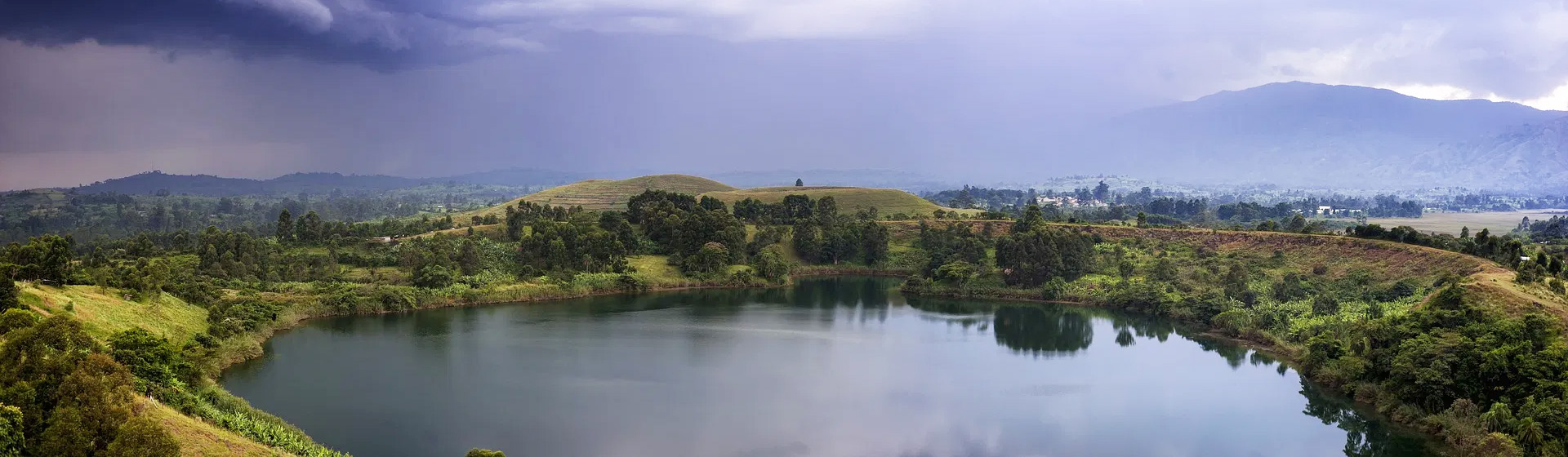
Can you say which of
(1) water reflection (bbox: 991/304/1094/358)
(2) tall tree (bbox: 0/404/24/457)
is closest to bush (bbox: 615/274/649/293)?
(1) water reflection (bbox: 991/304/1094/358)

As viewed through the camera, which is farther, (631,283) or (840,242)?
(840,242)

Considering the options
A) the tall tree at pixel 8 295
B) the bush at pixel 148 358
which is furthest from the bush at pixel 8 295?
the bush at pixel 148 358

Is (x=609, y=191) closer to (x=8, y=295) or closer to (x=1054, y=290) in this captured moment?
(x=1054, y=290)

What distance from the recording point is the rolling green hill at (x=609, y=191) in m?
108

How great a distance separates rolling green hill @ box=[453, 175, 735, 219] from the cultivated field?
278ft

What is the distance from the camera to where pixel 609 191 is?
11775 cm

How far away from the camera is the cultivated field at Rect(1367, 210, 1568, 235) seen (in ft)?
323

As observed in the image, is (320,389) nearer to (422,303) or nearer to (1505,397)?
(422,303)

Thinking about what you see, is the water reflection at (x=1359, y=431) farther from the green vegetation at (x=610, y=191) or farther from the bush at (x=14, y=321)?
the green vegetation at (x=610, y=191)

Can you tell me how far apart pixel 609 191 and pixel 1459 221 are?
4403 inches

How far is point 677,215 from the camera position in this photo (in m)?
66.9

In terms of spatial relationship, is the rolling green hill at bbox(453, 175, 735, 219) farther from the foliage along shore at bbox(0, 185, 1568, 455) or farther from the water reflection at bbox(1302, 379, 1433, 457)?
the water reflection at bbox(1302, 379, 1433, 457)

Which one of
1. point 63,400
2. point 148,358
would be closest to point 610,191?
point 148,358

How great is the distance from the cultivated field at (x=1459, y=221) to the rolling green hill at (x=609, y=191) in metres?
84.8
